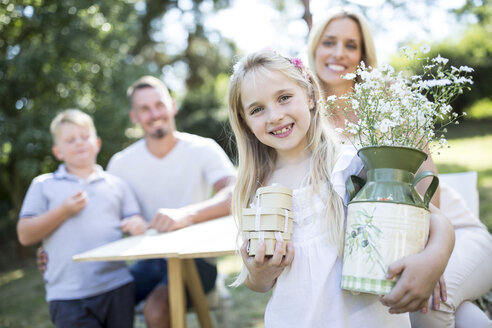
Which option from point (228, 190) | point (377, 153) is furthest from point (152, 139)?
point (377, 153)

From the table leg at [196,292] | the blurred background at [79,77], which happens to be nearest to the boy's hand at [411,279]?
the table leg at [196,292]

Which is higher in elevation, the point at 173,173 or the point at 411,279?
the point at 173,173

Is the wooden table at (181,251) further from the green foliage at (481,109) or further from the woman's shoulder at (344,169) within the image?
the green foliage at (481,109)

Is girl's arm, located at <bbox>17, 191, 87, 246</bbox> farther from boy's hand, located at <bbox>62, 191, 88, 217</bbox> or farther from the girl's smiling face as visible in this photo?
the girl's smiling face

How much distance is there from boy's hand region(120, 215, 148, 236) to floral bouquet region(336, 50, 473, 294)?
68.9 inches

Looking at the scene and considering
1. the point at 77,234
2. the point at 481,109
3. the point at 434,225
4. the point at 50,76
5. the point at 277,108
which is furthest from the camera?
the point at 481,109

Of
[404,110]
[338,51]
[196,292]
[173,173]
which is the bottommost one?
[196,292]

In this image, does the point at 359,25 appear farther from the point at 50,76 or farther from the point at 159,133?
the point at 50,76

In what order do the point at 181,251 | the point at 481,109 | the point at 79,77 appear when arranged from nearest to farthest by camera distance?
the point at 181,251, the point at 79,77, the point at 481,109

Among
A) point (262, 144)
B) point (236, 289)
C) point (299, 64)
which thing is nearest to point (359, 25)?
point (299, 64)

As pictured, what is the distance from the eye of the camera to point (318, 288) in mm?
1720

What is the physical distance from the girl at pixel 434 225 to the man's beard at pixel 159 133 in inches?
51.6

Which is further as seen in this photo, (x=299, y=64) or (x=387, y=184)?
(x=299, y=64)

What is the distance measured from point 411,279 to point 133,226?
2.00m
